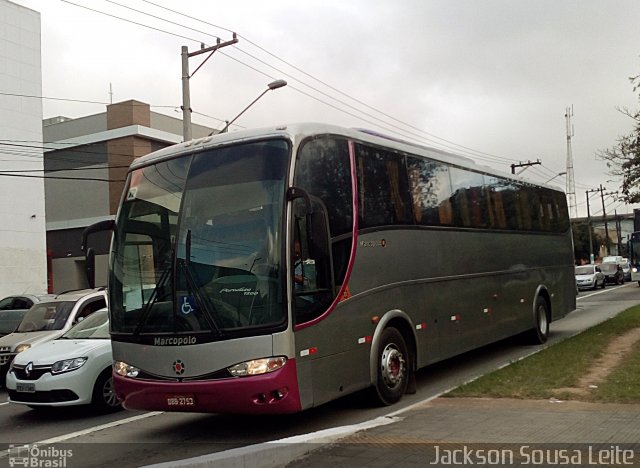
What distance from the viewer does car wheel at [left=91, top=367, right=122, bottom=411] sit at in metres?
9.33

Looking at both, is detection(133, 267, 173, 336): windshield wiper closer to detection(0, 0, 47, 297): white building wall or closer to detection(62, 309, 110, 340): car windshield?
detection(62, 309, 110, 340): car windshield

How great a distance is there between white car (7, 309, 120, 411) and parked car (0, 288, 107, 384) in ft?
5.67

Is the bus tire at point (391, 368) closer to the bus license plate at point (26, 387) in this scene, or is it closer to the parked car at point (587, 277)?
the bus license plate at point (26, 387)

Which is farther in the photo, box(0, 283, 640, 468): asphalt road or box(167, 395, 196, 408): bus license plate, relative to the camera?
box(0, 283, 640, 468): asphalt road

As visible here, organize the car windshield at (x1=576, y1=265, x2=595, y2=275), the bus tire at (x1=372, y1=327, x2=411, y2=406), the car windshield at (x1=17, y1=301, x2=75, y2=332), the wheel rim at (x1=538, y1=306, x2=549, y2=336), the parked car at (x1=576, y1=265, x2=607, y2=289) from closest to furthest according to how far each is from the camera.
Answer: the bus tire at (x1=372, y1=327, x2=411, y2=406), the car windshield at (x1=17, y1=301, x2=75, y2=332), the wheel rim at (x1=538, y1=306, x2=549, y2=336), the parked car at (x1=576, y1=265, x2=607, y2=289), the car windshield at (x1=576, y1=265, x2=595, y2=275)

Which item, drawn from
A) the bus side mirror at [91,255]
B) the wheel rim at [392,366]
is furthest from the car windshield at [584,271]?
the bus side mirror at [91,255]

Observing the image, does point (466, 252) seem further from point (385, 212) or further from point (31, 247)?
point (31, 247)

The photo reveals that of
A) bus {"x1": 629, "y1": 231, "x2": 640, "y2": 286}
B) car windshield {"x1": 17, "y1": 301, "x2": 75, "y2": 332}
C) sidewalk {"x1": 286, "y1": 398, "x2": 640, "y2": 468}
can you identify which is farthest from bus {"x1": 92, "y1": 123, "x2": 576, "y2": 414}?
bus {"x1": 629, "y1": 231, "x2": 640, "y2": 286}

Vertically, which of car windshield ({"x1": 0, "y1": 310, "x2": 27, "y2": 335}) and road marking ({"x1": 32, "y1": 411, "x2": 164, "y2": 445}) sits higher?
car windshield ({"x1": 0, "y1": 310, "x2": 27, "y2": 335})

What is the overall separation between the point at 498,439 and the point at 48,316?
8904mm

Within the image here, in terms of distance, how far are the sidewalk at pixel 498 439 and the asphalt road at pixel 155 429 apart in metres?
1.22

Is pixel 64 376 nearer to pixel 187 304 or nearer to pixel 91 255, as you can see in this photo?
pixel 91 255

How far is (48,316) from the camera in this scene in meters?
12.1

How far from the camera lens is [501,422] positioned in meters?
6.94
